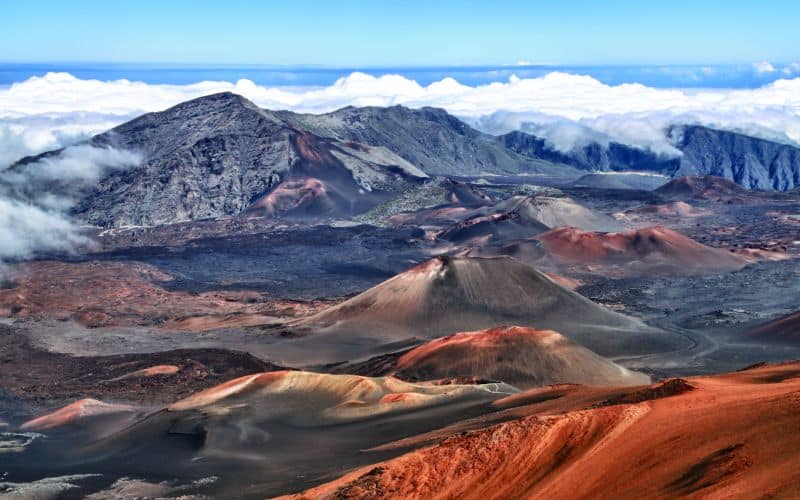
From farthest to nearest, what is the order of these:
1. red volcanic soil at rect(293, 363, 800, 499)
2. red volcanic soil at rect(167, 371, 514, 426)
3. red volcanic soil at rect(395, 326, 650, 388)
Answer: red volcanic soil at rect(395, 326, 650, 388)
red volcanic soil at rect(167, 371, 514, 426)
red volcanic soil at rect(293, 363, 800, 499)

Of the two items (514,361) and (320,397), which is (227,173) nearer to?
(514,361)

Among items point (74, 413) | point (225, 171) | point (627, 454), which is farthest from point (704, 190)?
point (627, 454)

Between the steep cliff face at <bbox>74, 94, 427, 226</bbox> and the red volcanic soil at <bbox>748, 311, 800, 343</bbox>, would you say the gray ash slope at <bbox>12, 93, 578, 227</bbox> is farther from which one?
the red volcanic soil at <bbox>748, 311, 800, 343</bbox>

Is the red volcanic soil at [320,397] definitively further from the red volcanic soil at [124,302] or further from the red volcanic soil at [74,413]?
the red volcanic soil at [124,302]

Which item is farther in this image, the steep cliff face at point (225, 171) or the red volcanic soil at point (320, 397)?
the steep cliff face at point (225, 171)

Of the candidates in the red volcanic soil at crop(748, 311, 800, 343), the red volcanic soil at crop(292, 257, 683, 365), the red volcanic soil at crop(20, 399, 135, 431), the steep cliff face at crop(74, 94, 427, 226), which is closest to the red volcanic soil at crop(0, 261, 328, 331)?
the red volcanic soil at crop(292, 257, 683, 365)

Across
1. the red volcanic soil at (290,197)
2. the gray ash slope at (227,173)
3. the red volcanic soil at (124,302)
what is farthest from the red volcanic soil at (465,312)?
the red volcanic soil at (290,197)
